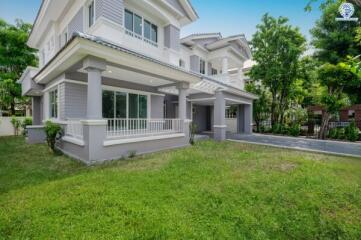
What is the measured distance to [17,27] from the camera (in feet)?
61.6

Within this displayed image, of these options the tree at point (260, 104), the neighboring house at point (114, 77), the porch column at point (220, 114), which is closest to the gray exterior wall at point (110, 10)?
the neighboring house at point (114, 77)

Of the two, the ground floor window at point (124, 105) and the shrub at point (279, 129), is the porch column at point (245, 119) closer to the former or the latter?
the shrub at point (279, 129)

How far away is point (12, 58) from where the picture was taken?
1741 centimetres

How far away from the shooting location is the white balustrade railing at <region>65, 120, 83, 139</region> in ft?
22.1

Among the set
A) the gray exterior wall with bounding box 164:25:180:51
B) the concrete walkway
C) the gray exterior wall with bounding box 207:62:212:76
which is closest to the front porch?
the gray exterior wall with bounding box 164:25:180:51

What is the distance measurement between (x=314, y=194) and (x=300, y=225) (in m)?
1.41

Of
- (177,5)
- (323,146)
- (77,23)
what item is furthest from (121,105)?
(323,146)

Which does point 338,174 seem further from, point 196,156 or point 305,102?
point 305,102

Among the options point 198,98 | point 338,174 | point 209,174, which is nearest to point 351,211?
point 338,174

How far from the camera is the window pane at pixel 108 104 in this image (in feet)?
29.5

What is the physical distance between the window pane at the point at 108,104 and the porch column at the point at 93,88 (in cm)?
306

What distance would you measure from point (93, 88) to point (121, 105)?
372 cm

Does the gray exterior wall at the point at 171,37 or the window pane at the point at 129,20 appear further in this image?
the gray exterior wall at the point at 171,37

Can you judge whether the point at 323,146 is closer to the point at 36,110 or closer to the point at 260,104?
the point at 260,104
